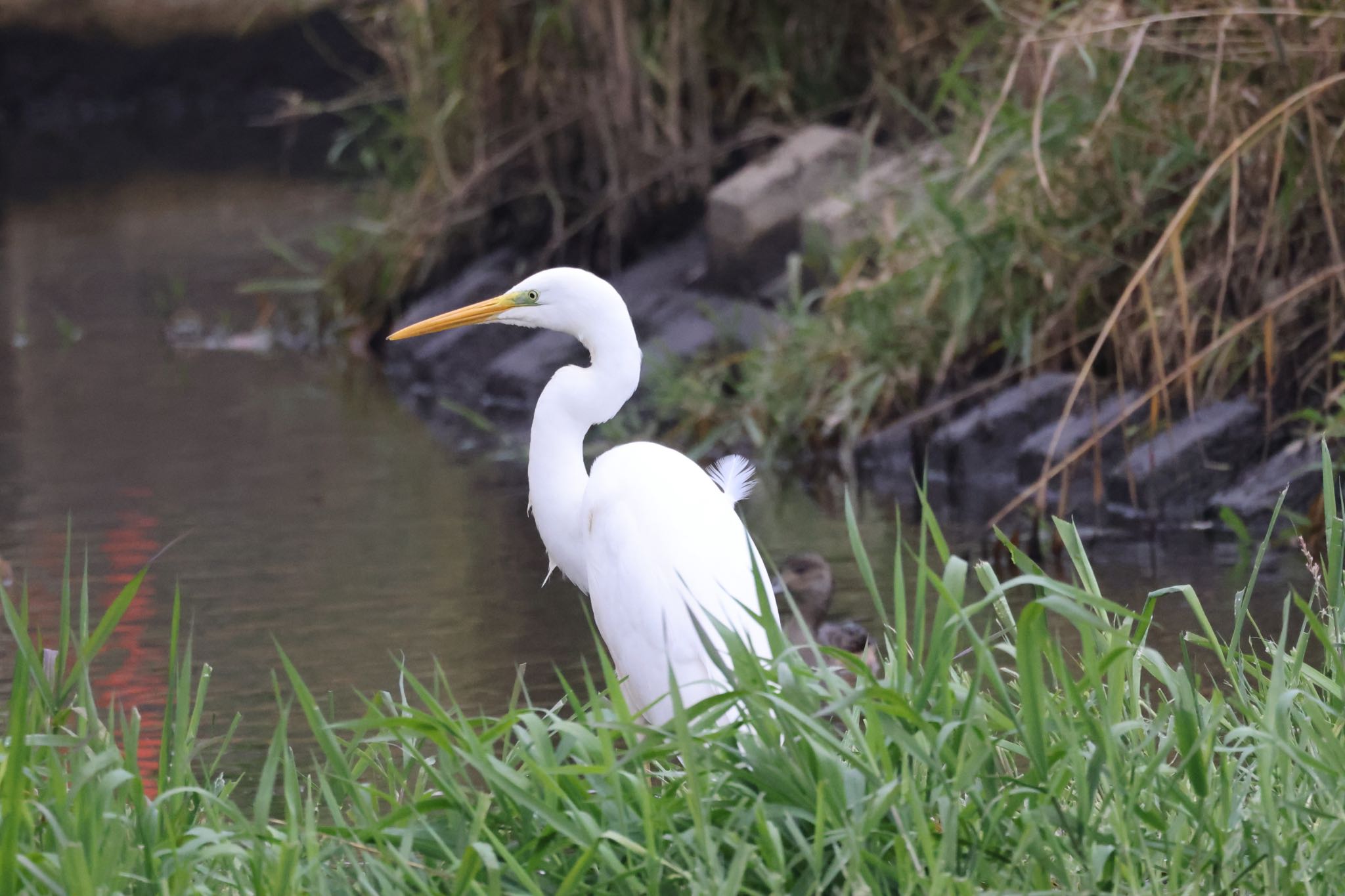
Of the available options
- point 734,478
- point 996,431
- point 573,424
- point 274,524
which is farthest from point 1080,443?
point 573,424

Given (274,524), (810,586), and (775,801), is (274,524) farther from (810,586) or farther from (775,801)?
(775,801)

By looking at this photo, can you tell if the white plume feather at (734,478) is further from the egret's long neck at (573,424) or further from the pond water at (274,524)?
the pond water at (274,524)

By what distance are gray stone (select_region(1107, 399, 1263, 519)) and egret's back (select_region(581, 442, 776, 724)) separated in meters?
2.89

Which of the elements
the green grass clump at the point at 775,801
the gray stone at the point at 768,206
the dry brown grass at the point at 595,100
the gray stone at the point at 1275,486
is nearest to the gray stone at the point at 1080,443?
the gray stone at the point at 1275,486

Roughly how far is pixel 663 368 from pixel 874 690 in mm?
5631

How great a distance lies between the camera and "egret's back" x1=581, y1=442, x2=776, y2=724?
139 inches

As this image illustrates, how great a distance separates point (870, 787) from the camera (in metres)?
2.62

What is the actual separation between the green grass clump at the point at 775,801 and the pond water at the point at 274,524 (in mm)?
501

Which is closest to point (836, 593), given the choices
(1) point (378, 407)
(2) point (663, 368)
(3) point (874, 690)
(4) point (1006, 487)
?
(4) point (1006, 487)

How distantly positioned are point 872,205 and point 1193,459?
7.85 feet

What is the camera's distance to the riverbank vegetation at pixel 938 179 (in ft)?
20.2

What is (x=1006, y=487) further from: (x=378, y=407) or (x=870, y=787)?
(x=870, y=787)

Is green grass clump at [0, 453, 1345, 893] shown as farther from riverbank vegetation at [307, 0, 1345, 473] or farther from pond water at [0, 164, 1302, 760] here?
riverbank vegetation at [307, 0, 1345, 473]

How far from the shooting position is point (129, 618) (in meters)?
5.72
